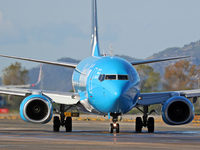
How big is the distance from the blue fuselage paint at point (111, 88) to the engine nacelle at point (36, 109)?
2036 mm

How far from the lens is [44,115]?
2462cm

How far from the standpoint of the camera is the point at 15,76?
6481 cm

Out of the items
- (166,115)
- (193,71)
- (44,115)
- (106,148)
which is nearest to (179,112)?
(166,115)

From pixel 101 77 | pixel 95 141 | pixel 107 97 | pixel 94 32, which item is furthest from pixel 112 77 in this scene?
pixel 94 32

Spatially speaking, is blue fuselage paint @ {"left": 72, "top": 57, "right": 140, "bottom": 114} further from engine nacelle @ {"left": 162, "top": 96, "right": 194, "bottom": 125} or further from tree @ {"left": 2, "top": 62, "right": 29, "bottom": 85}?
tree @ {"left": 2, "top": 62, "right": 29, "bottom": 85}

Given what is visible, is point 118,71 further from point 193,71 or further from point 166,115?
point 193,71

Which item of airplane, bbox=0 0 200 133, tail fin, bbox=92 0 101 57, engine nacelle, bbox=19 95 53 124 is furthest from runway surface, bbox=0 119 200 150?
tail fin, bbox=92 0 101 57

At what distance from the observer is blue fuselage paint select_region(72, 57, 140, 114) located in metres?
21.9

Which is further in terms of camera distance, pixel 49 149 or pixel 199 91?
pixel 199 91

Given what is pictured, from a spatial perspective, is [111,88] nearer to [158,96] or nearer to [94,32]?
[158,96]

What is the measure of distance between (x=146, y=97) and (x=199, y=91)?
3.45 meters

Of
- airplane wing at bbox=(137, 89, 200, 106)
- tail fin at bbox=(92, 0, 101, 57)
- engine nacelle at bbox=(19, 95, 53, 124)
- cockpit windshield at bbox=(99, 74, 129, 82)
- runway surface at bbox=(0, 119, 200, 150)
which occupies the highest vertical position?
tail fin at bbox=(92, 0, 101, 57)

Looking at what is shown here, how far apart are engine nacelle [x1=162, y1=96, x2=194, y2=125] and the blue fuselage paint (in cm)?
284

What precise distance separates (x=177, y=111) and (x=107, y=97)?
5.59 metres
